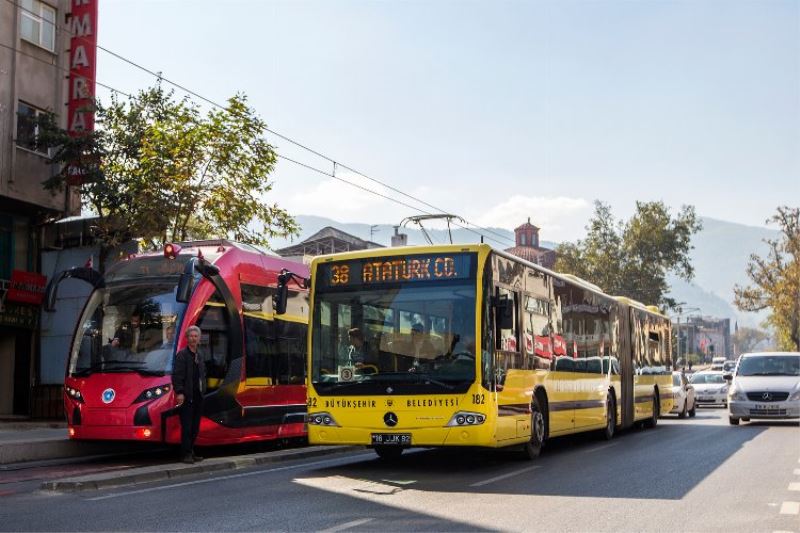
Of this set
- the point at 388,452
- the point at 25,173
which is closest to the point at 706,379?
the point at 25,173

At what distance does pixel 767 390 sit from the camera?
23.3 meters

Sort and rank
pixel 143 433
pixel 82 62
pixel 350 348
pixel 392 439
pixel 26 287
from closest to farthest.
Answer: pixel 392 439 < pixel 350 348 < pixel 143 433 < pixel 82 62 < pixel 26 287

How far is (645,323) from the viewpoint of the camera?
24.2 meters

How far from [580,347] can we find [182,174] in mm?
10277

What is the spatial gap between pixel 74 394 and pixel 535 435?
6638 millimetres

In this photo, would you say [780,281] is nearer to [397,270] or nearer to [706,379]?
[706,379]

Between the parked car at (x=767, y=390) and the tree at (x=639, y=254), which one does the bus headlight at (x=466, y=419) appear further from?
the tree at (x=639, y=254)

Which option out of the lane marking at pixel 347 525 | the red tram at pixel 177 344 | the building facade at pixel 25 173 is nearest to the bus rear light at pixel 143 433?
the red tram at pixel 177 344

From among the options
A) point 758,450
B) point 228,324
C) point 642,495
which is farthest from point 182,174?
point 642,495

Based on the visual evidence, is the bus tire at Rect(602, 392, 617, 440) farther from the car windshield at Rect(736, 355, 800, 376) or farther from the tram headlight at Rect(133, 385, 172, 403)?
the tram headlight at Rect(133, 385, 172, 403)

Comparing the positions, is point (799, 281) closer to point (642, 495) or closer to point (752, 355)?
point (752, 355)

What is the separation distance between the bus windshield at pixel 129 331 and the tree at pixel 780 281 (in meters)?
52.2

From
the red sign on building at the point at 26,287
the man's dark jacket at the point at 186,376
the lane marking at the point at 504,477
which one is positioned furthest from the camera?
the red sign on building at the point at 26,287

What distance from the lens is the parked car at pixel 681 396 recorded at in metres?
29.0
